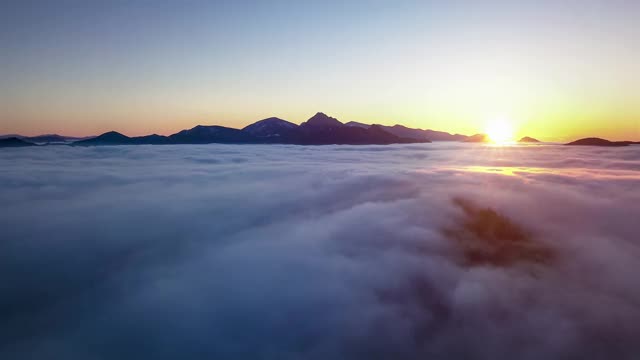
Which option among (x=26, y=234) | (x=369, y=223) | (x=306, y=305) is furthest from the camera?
(x=369, y=223)

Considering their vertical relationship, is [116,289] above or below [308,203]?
below

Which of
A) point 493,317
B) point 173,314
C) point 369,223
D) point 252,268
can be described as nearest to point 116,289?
point 173,314

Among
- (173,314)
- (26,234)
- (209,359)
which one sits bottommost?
(209,359)

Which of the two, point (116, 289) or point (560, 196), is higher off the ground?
point (560, 196)

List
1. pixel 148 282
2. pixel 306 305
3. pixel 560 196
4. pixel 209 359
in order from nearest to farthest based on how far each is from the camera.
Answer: pixel 209 359
pixel 306 305
pixel 148 282
pixel 560 196

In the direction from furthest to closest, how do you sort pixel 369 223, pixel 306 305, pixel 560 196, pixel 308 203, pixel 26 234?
pixel 308 203 < pixel 560 196 < pixel 369 223 < pixel 26 234 < pixel 306 305

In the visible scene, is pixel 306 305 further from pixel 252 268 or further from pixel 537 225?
pixel 537 225

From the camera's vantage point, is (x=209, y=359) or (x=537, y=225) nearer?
(x=209, y=359)

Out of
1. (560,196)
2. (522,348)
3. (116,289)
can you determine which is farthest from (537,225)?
(116,289)

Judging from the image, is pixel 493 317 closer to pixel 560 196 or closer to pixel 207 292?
pixel 207 292

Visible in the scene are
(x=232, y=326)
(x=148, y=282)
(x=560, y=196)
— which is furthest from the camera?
(x=560, y=196)
